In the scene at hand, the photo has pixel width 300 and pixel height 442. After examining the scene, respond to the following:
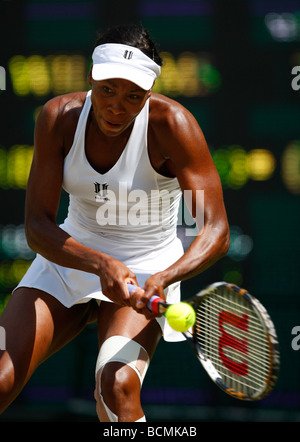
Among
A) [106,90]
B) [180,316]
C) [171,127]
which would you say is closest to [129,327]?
[180,316]

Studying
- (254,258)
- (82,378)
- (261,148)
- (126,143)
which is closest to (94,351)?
(82,378)

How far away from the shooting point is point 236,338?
301 centimetres

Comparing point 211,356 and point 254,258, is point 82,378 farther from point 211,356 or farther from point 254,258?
point 211,356

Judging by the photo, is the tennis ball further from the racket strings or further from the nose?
the nose

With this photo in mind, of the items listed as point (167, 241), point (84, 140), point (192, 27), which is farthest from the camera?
point (192, 27)

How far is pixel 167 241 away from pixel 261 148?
181 centimetres

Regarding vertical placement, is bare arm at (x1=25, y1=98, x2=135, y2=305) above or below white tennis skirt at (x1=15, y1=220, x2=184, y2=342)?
above

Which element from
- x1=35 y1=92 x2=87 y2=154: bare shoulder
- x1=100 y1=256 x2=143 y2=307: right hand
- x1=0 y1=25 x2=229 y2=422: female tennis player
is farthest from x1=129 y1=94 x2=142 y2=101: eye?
x1=100 y1=256 x2=143 y2=307: right hand

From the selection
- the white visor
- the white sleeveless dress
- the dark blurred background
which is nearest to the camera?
the white visor

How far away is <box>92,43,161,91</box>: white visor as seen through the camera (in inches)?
117

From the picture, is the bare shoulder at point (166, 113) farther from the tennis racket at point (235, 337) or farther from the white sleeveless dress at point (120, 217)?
the tennis racket at point (235, 337)

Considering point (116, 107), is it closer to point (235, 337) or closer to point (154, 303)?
point (154, 303)

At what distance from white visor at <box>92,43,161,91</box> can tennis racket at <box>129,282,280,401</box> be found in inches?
29.1

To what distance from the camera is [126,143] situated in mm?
3211
